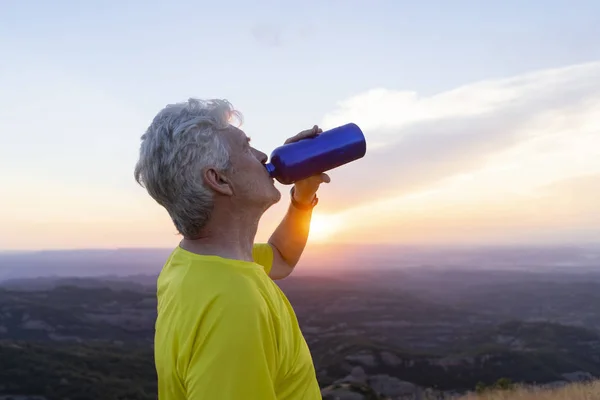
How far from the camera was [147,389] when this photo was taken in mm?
40500

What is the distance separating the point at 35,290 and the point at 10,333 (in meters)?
21.0

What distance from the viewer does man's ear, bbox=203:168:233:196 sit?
2180mm

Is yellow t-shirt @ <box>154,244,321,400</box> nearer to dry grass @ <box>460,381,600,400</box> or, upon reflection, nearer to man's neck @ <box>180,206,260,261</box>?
man's neck @ <box>180,206,260,261</box>

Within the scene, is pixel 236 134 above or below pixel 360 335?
above

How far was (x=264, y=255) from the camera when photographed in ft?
10.9

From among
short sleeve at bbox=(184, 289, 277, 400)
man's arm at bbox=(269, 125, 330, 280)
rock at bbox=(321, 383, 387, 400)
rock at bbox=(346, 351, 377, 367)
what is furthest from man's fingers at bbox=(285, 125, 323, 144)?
rock at bbox=(346, 351, 377, 367)

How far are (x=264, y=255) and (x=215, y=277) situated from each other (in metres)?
1.33

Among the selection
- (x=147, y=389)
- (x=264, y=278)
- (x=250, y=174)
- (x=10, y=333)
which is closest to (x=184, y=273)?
(x=264, y=278)

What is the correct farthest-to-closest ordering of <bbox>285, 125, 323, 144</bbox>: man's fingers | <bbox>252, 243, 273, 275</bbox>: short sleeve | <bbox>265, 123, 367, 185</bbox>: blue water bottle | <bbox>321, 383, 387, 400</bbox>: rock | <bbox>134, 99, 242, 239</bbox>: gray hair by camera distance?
<bbox>321, 383, 387, 400</bbox>: rock
<bbox>252, 243, 273, 275</bbox>: short sleeve
<bbox>285, 125, 323, 144</bbox>: man's fingers
<bbox>265, 123, 367, 185</bbox>: blue water bottle
<bbox>134, 99, 242, 239</bbox>: gray hair

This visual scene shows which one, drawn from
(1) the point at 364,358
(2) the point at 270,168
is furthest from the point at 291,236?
(1) the point at 364,358

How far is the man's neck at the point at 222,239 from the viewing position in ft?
7.30

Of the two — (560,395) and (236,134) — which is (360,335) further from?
(236,134)

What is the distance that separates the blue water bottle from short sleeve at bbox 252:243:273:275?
0.58m

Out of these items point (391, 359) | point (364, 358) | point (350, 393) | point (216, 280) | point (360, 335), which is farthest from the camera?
point (360, 335)
